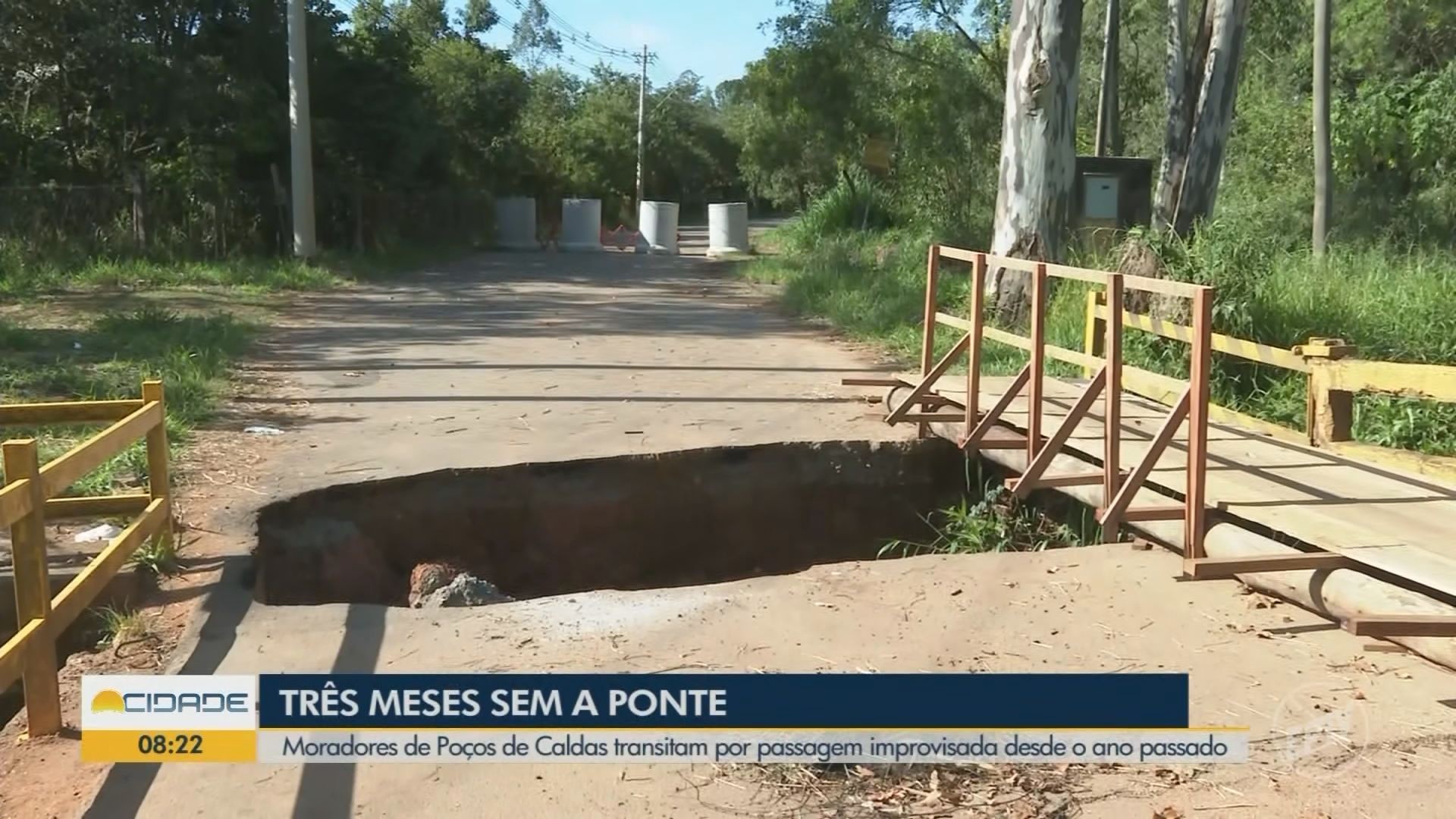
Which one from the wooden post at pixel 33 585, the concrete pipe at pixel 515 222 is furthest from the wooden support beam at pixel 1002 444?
the concrete pipe at pixel 515 222

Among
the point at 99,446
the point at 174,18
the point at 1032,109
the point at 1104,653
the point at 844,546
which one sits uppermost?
the point at 174,18

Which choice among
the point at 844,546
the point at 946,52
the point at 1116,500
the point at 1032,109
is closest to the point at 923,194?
the point at 946,52

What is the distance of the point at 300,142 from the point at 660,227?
13646 mm

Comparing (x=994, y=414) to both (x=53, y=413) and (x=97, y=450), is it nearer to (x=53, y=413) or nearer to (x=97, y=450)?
(x=97, y=450)

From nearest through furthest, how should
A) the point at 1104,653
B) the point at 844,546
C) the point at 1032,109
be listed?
the point at 1104,653 < the point at 844,546 < the point at 1032,109

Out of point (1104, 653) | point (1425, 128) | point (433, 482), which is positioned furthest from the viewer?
point (1425, 128)

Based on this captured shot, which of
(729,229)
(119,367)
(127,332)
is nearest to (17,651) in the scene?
(119,367)

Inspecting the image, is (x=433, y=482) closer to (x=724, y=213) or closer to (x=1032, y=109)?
(x=1032, y=109)

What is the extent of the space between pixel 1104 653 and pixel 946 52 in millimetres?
25139

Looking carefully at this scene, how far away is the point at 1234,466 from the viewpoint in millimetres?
7008

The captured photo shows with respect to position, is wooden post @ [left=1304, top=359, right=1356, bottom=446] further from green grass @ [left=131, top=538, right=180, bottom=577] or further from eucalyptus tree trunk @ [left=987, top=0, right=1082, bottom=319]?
green grass @ [left=131, top=538, right=180, bottom=577]

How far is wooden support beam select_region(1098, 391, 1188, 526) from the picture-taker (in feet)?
19.5

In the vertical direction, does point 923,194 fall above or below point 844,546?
above

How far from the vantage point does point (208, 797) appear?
387cm
